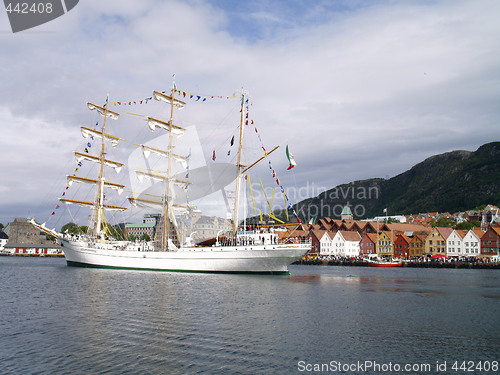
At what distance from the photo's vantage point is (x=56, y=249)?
18062 cm

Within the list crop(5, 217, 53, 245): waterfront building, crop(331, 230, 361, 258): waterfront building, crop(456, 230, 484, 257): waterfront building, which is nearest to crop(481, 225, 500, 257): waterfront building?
crop(456, 230, 484, 257): waterfront building

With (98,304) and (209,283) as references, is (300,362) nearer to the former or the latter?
(98,304)

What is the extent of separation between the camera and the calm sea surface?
632 inches

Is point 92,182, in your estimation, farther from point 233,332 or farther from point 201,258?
point 233,332

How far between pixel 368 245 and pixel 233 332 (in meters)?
123

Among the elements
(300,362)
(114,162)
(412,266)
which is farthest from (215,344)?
(412,266)

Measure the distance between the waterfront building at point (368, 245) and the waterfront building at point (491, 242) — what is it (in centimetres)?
3123

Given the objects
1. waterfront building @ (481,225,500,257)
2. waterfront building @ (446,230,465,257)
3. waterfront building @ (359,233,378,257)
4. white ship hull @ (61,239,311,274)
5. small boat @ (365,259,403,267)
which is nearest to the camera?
white ship hull @ (61,239,311,274)

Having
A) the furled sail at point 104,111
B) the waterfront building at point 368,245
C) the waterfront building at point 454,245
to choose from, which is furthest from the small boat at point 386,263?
the furled sail at point 104,111

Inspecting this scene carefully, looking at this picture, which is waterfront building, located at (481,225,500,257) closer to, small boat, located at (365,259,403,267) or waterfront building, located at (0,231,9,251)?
small boat, located at (365,259,403,267)

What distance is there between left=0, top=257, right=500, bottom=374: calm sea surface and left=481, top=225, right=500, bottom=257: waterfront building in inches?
3377

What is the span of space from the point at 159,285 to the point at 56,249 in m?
157

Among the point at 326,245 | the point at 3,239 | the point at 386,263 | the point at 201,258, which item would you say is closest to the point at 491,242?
the point at 386,263

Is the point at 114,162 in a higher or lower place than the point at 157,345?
higher
